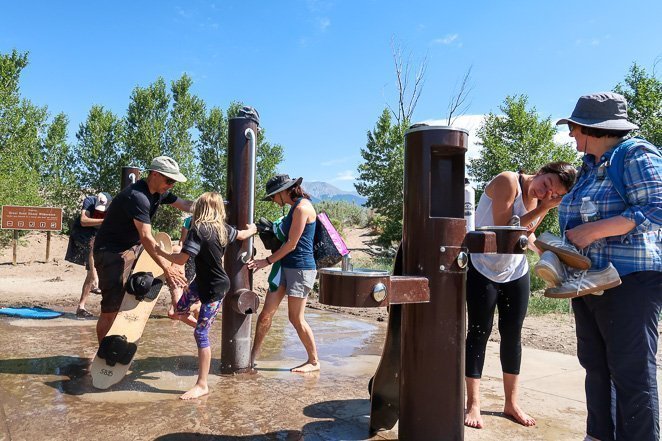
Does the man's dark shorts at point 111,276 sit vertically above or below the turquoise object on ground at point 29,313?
above

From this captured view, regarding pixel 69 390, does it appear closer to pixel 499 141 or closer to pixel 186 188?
pixel 186 188

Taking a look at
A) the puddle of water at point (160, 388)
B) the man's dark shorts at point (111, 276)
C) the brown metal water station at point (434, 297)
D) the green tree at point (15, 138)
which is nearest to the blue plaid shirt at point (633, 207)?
the brown metal water station at point (434, 297)

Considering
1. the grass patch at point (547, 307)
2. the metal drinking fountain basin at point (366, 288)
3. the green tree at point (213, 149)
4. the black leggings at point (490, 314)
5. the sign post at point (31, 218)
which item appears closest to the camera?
the metal drinking fountain basin at point (366, 288)

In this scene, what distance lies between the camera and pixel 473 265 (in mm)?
3393

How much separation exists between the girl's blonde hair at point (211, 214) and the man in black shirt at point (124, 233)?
0.45 meters

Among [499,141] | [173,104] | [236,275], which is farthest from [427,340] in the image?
[499,141]

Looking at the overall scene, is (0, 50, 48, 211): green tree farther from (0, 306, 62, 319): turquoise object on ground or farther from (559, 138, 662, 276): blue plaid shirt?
(559, 138, 662, 276): blue plaid shirt

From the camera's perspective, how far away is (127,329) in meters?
4.40

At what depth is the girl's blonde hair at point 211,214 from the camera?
12.8 ft

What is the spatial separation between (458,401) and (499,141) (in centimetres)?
3451

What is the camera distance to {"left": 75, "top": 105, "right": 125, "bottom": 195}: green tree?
25109 millimetres

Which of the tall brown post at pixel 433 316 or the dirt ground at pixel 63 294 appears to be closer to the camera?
the tall brown post at pixel 433 316

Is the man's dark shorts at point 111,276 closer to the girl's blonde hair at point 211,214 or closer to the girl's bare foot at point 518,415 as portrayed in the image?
the girl's blonde hair at point 211,214

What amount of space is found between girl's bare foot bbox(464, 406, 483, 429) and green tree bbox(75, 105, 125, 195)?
81.6ft
